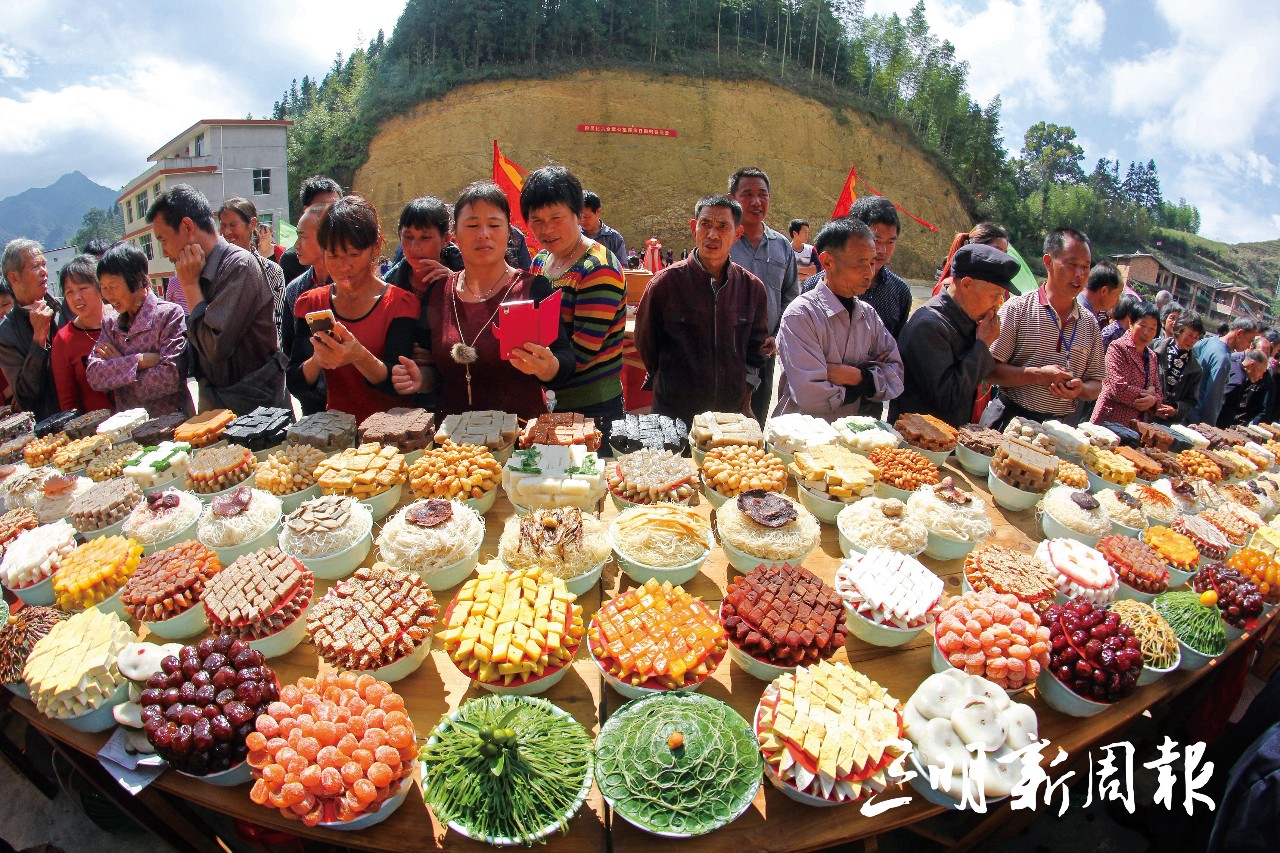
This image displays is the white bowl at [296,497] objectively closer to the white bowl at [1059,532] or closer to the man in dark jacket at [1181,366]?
the white bowl at [1059,532]

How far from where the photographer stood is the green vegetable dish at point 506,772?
1.64 m

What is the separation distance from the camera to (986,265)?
12.7 ft

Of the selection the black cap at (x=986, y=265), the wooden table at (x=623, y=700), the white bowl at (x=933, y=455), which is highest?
the black cap at (x=986, y=265)

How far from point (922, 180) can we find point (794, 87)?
488 inches

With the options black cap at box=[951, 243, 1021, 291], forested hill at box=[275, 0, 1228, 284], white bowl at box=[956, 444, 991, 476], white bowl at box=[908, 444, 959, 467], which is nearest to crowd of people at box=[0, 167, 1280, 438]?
black cap at box=[951, 243, 1021, 291]

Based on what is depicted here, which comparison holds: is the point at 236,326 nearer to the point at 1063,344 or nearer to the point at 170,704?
the point at 170,704

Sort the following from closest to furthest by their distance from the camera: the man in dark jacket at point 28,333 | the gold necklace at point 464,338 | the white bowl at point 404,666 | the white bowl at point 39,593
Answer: the white bowl at point 404,666
the white bowl at point 39,593
the gold necklace at point 464,338
the man in dark jacket at point 28,333

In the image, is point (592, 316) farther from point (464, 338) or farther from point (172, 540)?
point (172, 540)

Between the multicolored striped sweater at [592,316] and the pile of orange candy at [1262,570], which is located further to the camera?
the multicolored striped sweater at [592,316]

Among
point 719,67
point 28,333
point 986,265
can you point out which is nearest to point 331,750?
point 986,265

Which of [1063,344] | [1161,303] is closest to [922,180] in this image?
[1161,303]

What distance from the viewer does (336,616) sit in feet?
7.22

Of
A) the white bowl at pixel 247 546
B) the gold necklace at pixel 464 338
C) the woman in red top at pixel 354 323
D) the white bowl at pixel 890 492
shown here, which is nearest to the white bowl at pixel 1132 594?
the white bowl at pixel 890 492

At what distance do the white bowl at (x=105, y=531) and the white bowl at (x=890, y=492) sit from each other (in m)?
4.00
